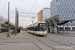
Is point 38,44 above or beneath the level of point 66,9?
beneath

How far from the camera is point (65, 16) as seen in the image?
87.5 metres

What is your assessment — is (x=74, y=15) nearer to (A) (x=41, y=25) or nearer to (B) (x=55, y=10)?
(B) (x=55, y=10)

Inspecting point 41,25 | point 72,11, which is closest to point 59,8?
point 72,11

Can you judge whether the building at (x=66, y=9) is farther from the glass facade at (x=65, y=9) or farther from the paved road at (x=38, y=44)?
the paved road at (x=38, y=44)

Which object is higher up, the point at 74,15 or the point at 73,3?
the point at 73,3

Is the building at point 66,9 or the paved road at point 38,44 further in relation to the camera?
the building at point 66,9

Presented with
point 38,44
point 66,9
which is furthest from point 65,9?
point 38,44

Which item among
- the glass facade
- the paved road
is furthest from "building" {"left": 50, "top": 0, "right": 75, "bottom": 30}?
the paved road

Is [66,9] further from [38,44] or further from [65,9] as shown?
[38,44]

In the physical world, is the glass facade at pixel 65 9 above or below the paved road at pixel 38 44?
above

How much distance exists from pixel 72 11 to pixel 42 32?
7222 centimetres

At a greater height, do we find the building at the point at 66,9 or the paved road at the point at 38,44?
the building at the point at 66,9

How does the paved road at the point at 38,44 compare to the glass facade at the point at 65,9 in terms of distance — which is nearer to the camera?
the paved road at the point at 38,44

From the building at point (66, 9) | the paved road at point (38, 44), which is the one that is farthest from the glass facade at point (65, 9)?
the paved road at point (38, 44)
